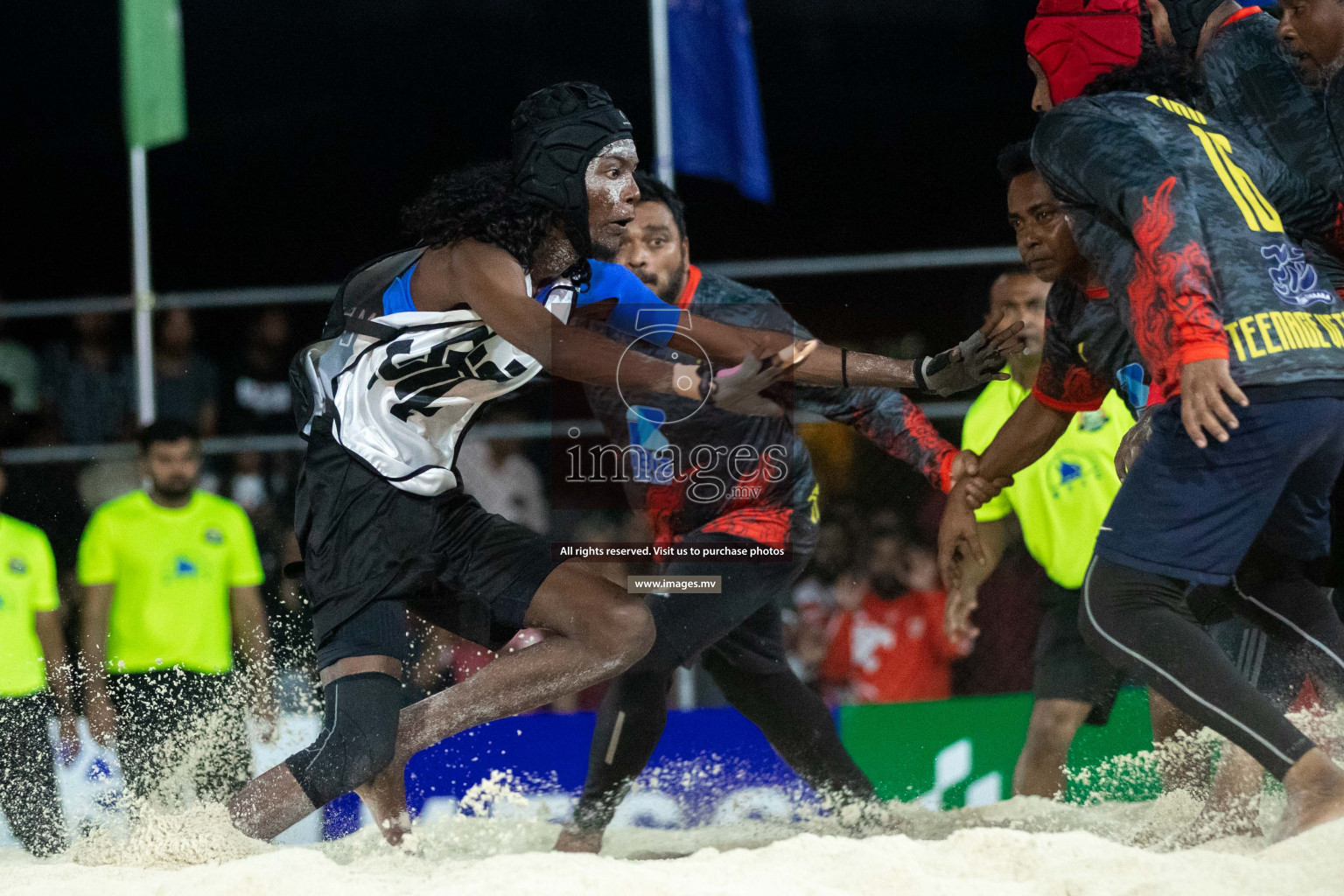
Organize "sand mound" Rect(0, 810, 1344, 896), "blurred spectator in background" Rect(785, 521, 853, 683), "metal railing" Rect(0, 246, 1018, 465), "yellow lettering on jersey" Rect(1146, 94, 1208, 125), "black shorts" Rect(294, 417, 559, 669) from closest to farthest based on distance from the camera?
"sand mound" Rect(0, 810, 1344, 896) → "yellow lettering on jersey" Rect(1146, 94, 1208, 125) → "black shorts" Rect(294, 417, 559, 669) → "blurred spectator in background" Rect(785, 521, 853, 683) → "metal railing" Rect(0, 246, 1018, 465)

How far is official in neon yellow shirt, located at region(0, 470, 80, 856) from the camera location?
325 centimetres

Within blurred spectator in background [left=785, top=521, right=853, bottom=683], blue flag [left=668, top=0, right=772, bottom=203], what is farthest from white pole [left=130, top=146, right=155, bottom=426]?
blurred spectator in background [left=785, top=521, right=853, bottom=683]

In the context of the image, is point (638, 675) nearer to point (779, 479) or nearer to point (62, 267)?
point (779, 479)

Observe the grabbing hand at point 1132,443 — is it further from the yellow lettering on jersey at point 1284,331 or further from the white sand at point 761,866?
the white sand at point 761,866

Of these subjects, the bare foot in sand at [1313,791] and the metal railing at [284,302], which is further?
the metal railing at [284,302]

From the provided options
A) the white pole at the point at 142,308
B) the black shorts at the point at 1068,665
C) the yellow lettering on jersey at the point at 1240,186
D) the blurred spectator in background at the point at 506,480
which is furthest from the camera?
the white pole at the point at 142,308

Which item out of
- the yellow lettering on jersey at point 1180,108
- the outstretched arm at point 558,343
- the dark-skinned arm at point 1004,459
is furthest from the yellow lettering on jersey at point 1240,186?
the outstretched arm at point 558,343

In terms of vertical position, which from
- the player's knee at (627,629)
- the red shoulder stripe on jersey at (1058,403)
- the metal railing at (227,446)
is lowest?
the player's knee at (627,629)

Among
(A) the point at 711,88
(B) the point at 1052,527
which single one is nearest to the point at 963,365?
(B) the point at 1052,527

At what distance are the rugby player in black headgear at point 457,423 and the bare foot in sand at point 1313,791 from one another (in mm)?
1056

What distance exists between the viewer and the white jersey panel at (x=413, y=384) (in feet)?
9.30

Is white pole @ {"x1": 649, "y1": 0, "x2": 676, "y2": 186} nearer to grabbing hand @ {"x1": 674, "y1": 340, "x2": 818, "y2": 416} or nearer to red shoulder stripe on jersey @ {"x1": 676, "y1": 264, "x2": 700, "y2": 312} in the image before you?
red shoulder stripe on jersey @ {"x1": 676, "y1": 264, "x2": 700, "y2": 312}

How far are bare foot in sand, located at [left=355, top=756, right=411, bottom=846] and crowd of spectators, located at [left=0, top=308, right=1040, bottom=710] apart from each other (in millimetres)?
501

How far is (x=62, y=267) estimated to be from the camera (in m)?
5.70
